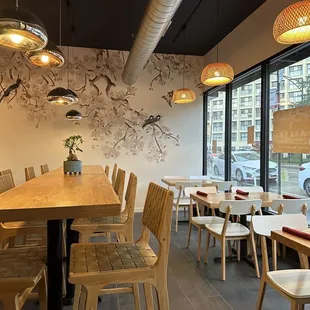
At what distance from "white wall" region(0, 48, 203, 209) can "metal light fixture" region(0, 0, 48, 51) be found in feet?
12.6

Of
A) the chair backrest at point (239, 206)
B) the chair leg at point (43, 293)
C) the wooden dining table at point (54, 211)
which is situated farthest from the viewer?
the chair backrest at point (239, 206)

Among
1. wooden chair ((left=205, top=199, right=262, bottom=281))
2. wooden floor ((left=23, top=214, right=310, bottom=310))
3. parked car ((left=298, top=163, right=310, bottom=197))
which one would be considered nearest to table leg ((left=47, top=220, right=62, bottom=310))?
wooden floor ((left=23, top=214, right=310, bottom=310))

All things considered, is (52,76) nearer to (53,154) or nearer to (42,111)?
(42,111)

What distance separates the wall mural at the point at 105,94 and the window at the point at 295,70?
2868mm

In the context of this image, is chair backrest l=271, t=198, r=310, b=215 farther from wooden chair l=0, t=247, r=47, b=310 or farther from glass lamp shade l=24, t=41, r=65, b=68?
glass lamp shade l=24, t=41, r=65, b=68

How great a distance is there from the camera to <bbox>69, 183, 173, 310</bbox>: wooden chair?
1.47 meters

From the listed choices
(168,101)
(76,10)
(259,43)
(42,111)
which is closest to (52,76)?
(42,111)

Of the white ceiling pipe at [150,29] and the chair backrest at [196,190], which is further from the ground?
the white ceiling pipe at [150,29]

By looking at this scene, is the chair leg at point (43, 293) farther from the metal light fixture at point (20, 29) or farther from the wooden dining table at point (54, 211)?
the metal light fixture at point (20, 29)

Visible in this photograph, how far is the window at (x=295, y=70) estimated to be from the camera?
356cm

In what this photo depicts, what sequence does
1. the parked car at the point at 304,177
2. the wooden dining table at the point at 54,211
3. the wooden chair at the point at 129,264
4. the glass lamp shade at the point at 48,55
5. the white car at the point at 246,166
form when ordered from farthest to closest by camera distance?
the white car at the point at 246,166, the parked car at the point at 304,177, the glass lamp shade at the point at 48,55, the wooden chair at the point at 129,264, the wooden dining table at the point at 54,211

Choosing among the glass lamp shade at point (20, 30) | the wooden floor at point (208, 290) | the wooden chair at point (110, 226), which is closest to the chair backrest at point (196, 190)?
the wooden floor at point (208, 290)

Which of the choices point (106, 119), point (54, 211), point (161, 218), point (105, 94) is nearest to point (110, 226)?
point (161, 218)

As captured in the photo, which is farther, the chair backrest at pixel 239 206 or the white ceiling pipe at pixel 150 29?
the white ceiling pipe at pixel 150 29
